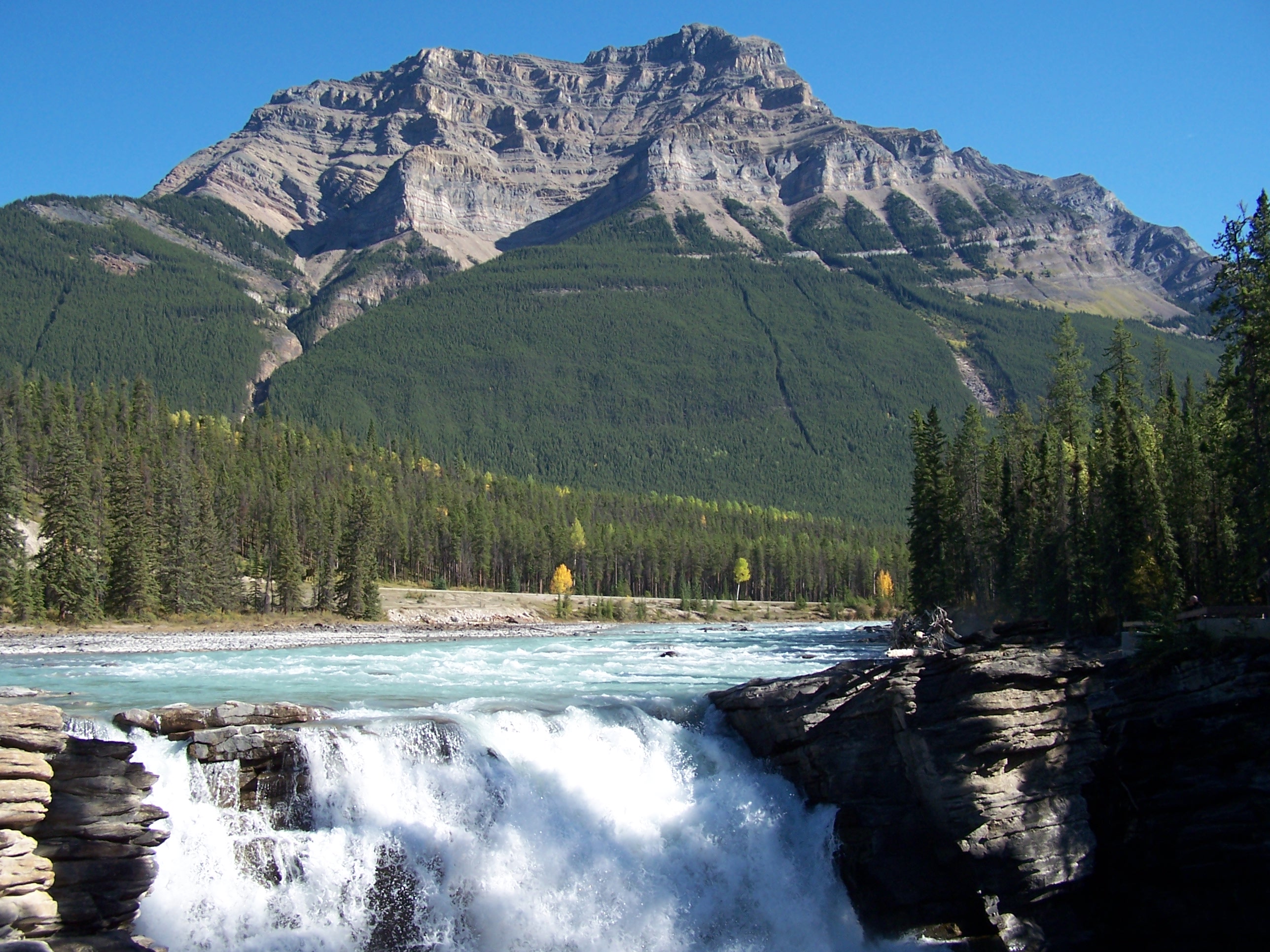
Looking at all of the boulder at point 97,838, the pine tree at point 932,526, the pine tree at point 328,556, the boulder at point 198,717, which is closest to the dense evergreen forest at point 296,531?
the pine tree at point 328,556

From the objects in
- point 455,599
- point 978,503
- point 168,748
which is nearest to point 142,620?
point 455,599

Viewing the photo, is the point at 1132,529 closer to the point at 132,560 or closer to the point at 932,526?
the point at 932,526

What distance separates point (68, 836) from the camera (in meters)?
22.3

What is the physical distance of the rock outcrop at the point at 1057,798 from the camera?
87.4 ft

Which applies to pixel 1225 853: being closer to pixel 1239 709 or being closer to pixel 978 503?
pixel 1239 709

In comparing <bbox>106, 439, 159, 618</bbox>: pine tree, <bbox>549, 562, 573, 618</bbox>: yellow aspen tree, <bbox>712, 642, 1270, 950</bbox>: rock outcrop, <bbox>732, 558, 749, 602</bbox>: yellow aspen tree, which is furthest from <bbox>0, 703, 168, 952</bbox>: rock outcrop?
<bbox>732, 558, 749, 602</bbox>: yellow aspen tree

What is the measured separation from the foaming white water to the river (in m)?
0.05

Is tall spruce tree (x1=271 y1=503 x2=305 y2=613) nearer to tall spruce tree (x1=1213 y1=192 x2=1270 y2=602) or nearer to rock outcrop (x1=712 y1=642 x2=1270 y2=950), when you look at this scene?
rock outcrop (x1=712 y1=642 x2=1270 y2=950)

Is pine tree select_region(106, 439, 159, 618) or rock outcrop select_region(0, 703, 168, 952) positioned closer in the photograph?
rock outcrop select_region(0, 703, 168, 952)

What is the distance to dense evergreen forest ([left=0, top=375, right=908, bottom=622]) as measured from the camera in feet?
265

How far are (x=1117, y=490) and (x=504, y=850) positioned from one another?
A: 121 feet

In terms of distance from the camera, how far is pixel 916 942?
27359 mm

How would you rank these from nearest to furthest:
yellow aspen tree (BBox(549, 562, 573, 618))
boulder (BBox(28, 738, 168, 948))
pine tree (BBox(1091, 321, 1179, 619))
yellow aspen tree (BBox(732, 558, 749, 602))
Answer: boulder (BBox(28, 738, 168, 948)), pine tree (BBox(1091, 321, 1179, 619)), yellow aspen tree (BBox(549, 562, 573, 618)), yellow aspen tree (BBox(732, 558, 749, 602))

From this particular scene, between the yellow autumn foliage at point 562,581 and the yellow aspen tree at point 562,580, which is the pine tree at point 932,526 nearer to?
the yellow aspen tree at point 562,580
